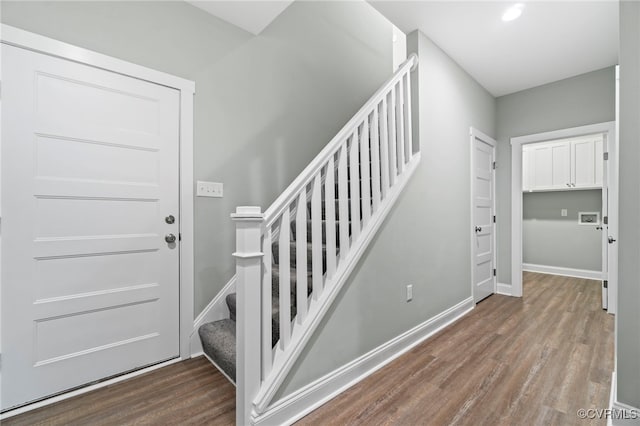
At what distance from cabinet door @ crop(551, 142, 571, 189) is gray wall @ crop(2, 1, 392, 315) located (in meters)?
3.87

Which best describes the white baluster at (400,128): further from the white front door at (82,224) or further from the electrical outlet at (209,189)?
the white front door at (82,224)

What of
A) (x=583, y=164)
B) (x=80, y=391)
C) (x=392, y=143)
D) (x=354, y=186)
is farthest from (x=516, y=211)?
(x=80, y=391)

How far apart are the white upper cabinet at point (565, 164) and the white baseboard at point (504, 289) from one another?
2.25m

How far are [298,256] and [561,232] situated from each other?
5.44m

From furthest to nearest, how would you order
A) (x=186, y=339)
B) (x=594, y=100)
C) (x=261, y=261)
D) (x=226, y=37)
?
1. (x=594, y=100)
2. (x=226, y=37)
3. (x=186, y=339)
4. (x=261, y=261)

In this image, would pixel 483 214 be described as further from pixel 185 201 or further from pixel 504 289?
pixel 185 201

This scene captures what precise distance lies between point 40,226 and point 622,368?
3161 mm

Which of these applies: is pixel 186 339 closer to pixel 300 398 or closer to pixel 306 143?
pixel 300 398

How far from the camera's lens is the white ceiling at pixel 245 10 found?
204 centimetres

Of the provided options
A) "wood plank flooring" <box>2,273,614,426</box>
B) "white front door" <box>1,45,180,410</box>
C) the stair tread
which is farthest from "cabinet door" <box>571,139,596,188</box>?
"white front door" <box>1,45,180,410</box>

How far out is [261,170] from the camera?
2486 millimetres

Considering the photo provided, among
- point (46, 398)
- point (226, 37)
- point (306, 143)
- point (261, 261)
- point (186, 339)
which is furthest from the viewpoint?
point (306, 143)

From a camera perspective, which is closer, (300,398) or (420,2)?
(300,398)

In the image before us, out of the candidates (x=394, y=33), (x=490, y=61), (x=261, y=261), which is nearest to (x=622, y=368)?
(x=261, y=261)
